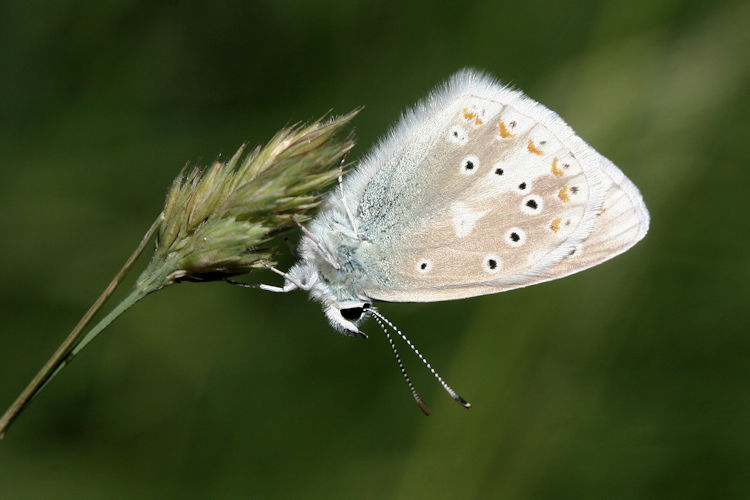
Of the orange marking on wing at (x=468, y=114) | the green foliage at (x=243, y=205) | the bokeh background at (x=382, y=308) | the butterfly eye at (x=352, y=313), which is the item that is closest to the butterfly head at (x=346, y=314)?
the butterfly eye at (x=352, y=313)

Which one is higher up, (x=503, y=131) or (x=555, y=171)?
(x=503, y=131)

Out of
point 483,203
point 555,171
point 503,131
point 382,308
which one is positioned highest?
point 503,131

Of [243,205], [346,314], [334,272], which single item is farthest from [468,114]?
[243,205]

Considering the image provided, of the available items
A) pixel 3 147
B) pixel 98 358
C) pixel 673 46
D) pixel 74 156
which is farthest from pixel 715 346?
pixel 3 147

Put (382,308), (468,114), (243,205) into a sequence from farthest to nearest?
(382,308) → (468,114) → (243,205)

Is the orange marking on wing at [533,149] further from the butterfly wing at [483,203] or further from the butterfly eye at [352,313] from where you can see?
the butterfly eye at [352,313]

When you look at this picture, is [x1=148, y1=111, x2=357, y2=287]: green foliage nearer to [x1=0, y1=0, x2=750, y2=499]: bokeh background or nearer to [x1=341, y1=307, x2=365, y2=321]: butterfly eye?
[x1=341, y1=307, x2=365, y2=321]: butterfly eye

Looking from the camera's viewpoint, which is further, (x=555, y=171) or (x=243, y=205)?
(x=555, y=171)

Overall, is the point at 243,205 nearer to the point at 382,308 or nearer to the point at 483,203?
the point at 483,203
